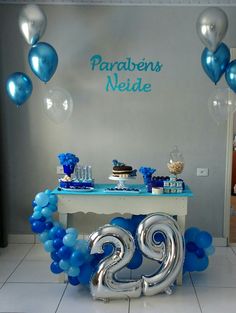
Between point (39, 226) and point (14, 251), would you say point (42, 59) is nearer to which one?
point (39, 226)

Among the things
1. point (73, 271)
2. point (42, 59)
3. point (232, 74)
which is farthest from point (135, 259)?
point (42, 59)

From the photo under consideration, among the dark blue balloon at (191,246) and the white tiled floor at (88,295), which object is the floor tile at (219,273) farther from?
the dark blue balloon at (191,246)

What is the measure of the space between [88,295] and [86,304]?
145mm

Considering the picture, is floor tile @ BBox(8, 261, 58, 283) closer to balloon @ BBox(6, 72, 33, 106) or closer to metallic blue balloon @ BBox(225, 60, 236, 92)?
balloon @ BBox(6, 72, 33, 106)

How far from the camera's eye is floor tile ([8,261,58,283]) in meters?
3.20

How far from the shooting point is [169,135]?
158 inches

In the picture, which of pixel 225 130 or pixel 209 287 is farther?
pixel 225 130

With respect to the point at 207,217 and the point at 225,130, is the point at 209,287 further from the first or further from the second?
the point at 225,130

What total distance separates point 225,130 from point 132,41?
1.35 metres

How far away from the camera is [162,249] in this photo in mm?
2889

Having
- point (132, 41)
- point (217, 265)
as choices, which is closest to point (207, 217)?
point (217, 265)

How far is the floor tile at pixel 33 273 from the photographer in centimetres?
320

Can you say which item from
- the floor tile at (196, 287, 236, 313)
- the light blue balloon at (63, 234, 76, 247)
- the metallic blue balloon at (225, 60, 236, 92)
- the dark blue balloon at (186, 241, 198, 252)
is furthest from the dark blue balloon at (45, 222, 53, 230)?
the metallic blue balloon at (225, 60, 236, 92)

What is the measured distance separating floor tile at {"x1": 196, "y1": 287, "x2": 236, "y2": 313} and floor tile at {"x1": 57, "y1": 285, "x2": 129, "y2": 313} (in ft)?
1.90
